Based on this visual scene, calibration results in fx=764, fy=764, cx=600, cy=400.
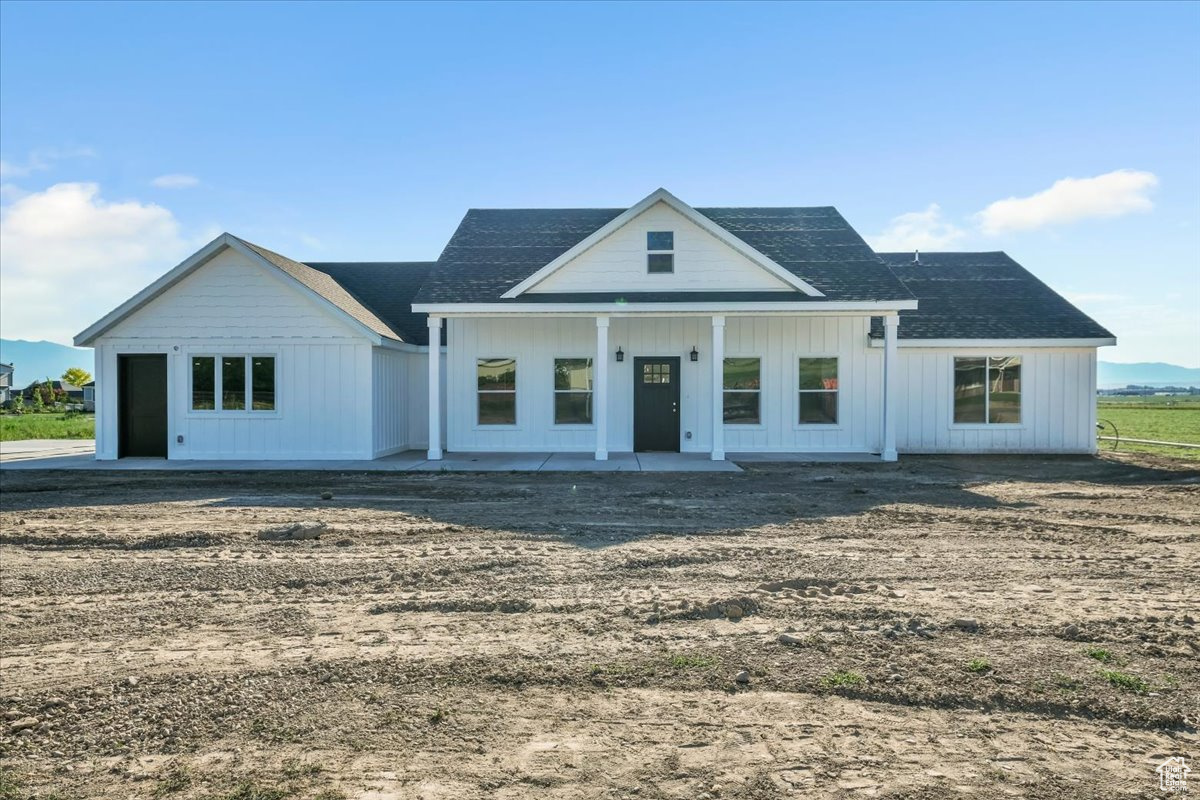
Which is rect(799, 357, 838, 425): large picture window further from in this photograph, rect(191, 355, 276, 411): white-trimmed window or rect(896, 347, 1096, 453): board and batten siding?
rect(191, 355, 276, 411): white-trimmed window

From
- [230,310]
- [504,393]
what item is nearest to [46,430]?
[230,310]

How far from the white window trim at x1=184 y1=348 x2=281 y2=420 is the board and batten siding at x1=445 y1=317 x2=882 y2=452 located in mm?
3719

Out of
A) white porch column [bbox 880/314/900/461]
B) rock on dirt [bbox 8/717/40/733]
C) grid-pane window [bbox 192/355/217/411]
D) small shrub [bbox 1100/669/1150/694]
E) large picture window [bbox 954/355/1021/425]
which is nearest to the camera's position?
rock on dirt [bbox 8/717/40/733]

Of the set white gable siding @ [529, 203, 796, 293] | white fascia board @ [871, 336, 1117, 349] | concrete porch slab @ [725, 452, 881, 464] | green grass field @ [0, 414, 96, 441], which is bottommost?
concrete porch slab @ [725, 452, 881, 464]

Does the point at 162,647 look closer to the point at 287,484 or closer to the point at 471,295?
the point at 287,484

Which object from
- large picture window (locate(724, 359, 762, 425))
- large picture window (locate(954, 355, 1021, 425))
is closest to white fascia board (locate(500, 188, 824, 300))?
large picture window (locate(724, 359, 762, 425))

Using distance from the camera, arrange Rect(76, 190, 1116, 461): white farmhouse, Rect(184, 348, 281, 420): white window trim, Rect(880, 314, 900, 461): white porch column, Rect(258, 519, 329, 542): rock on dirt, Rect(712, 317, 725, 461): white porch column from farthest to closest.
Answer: Rect(184, 348, 281, 420): white window trim → Rect(76, 190, 1116, 461): white farmhouse → Rect(880, 314, 900, 461): white porch column → Rect(712, 317, 725, 461): white porch column → Rect(258, 519, 329, 542): rock on dirt

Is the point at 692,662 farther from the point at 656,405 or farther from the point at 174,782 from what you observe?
the point at 656,405

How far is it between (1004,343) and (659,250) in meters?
8.07

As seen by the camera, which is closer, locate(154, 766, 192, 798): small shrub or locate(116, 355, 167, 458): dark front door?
locate(154, 766, 192, 798): small shrub

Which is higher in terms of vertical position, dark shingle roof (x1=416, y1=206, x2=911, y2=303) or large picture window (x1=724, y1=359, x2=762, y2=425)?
dark shingle roof (x1=416, y1=206, x2=911, y2=303)

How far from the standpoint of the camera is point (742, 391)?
57.1ft

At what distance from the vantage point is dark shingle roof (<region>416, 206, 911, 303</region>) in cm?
1638

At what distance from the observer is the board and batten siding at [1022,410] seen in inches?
690
